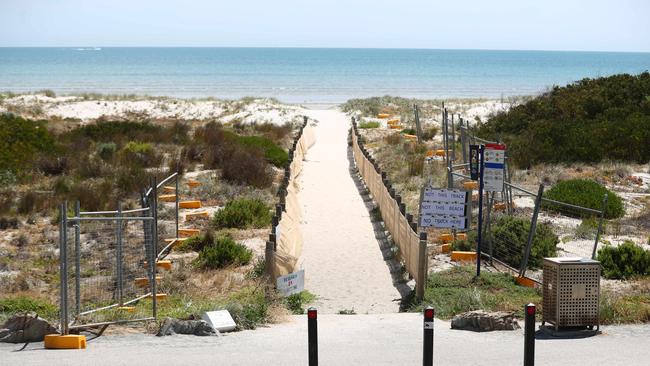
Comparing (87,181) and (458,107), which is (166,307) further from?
(458,107)

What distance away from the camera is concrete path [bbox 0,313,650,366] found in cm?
1003

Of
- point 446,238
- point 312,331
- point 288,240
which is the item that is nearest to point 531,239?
point 446,238

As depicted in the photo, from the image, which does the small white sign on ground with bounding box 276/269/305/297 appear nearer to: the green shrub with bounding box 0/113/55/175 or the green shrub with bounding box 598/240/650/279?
the green shrub with bounding box 598/240/650/279

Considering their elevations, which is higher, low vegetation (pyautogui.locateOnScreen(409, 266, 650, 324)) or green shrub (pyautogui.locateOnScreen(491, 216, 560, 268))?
green shrub (pyautogui.locateOnScreen(491, 216, 560, 268))

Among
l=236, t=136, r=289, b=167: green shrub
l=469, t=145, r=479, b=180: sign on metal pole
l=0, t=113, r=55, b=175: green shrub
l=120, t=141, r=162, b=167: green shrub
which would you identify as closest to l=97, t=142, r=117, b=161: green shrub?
l=120, t=141, r=162, b=167: green shrub

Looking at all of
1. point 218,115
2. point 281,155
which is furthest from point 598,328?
point 218,115

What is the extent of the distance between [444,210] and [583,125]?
18.0 m

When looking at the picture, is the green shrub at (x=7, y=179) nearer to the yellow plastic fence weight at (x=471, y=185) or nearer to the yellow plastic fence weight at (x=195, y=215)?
the yellow plastic fence weight at (x=195, y=215)

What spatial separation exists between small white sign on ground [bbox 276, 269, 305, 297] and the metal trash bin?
408 centimetres

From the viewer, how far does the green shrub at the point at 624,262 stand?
15125 mm

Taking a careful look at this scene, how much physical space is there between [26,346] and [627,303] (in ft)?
25.8

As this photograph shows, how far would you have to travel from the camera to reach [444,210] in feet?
53.8

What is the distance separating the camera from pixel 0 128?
31.7 metres

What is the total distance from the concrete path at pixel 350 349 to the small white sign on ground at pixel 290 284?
1.77 m
